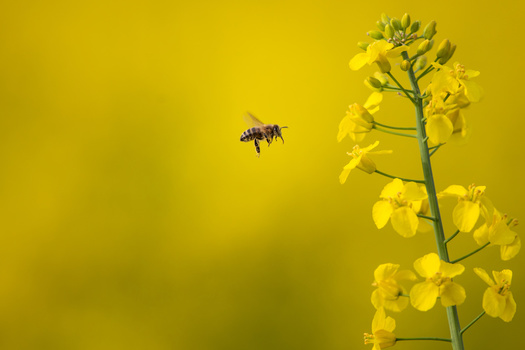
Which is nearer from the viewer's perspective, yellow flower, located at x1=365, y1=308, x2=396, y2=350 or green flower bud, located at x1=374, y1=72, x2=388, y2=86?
yellow flower, located at x1=365, y1=308, x2=396, y2=350

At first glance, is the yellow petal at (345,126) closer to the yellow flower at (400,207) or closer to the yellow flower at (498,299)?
the yellow flower at (400,207)

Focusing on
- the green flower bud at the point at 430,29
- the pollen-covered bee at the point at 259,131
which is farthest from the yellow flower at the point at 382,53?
the pollen-covered bee at the point at 259,131

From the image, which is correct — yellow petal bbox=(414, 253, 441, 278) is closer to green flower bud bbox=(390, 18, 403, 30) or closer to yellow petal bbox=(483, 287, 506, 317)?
yellow petal bbox=(483, 287, 506, 317)

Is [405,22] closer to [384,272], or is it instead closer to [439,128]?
[439,128]

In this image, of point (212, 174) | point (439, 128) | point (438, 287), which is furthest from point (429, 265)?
point (212, 174)

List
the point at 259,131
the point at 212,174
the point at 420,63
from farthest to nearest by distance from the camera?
the point at 212,174 → the point at 259,131 → the point at 420,63

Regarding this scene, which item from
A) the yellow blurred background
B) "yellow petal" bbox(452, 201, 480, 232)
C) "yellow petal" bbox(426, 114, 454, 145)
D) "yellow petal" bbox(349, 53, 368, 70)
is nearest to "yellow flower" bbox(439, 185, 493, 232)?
"yellow petal" bbox(452, 201, 480, 232)
